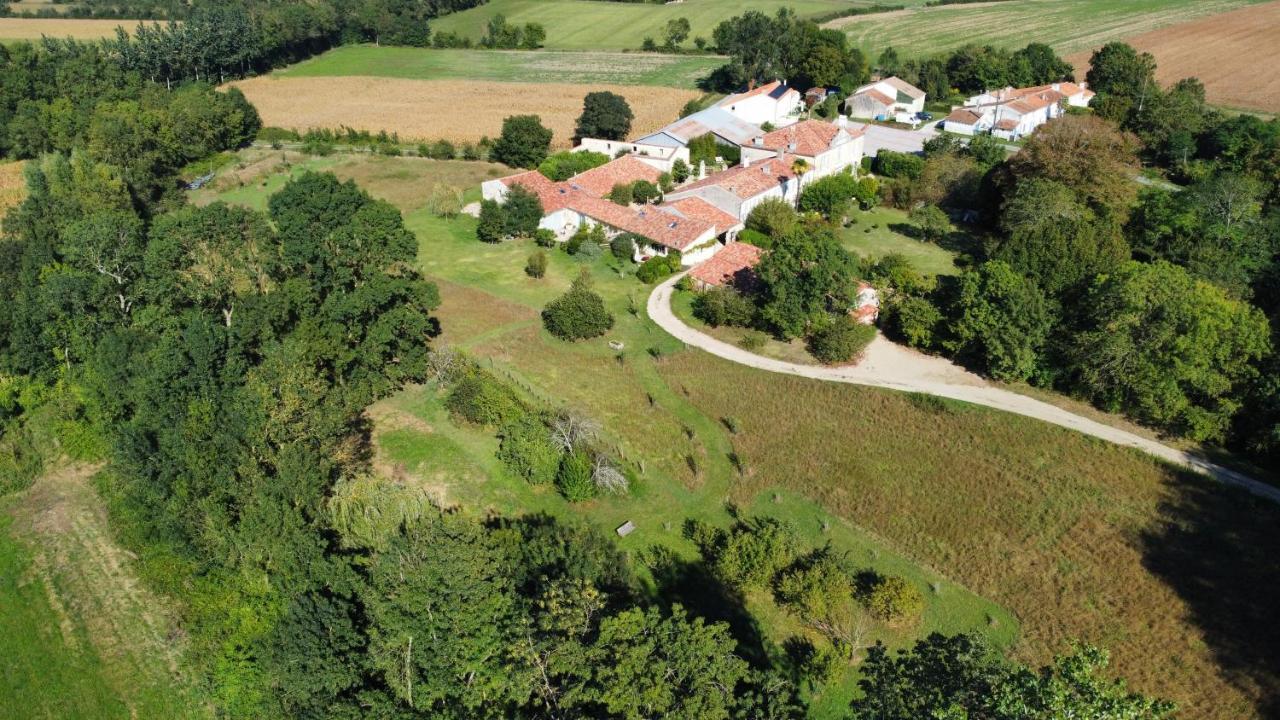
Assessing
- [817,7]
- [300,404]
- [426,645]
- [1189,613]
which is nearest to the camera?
[426,645]

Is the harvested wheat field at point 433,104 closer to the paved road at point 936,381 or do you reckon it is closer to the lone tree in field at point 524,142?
the lone tree in field at point 524,142

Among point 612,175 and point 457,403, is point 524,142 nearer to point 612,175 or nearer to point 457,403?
point 612,175

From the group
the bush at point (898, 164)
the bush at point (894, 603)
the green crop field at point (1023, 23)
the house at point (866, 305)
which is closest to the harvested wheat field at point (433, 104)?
the bush at point (898, 164)

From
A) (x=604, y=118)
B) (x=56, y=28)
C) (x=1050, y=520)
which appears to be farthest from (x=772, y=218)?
(x=56, y=28)

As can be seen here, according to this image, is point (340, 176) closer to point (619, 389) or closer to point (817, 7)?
point (619, 389)

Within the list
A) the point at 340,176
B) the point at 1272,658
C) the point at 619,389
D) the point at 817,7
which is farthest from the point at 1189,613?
the point at 817,7
